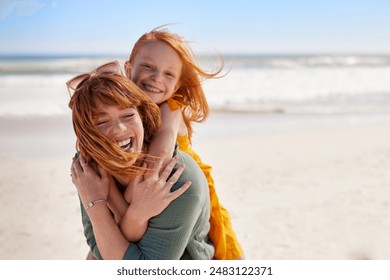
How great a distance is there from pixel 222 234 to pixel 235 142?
473 cm

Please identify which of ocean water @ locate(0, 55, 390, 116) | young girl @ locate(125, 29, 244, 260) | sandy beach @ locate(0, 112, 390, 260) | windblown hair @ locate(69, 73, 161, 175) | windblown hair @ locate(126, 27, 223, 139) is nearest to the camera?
windblown hair @ locate(69, 73, 161, 175)

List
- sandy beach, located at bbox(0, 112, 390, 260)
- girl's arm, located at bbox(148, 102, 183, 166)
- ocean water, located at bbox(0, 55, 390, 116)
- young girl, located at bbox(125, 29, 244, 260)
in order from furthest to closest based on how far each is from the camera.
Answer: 1. ocean water, located at bbox(0, 55, 390, 116)
2. sandy beach, located at bbox(0, 112, 390, 260)
3. young girl, located at bbox(125, 29, 244, 260)
4. girl's arm, located at bbox(148, 102, 183, 166)

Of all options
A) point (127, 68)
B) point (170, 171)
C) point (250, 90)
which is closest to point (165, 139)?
point (170, 171)

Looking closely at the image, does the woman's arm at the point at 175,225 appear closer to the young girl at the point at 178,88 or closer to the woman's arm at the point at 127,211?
the woman's arm at the point at 127,211

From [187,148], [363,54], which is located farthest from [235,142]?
[363,54]

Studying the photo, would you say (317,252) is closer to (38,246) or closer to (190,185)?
(38,246)

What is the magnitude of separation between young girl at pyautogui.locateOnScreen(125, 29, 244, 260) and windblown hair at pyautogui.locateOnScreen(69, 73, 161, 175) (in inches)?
13.6

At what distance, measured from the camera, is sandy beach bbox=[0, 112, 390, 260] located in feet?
11.7

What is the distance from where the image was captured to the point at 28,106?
7.95 meters

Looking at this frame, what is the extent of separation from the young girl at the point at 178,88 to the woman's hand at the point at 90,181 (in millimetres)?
353

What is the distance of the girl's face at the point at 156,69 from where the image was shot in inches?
70.3

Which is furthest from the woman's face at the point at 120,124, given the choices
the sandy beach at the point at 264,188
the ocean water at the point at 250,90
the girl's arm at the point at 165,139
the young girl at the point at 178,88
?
the ocean water at the point at 250,90

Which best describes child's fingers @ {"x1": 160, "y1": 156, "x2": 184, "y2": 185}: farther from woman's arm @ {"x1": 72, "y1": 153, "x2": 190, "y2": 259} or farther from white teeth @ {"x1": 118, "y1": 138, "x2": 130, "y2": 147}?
white teeth @ {"x1": 118, "y1": 138, "x2": 130, "y2": 147}

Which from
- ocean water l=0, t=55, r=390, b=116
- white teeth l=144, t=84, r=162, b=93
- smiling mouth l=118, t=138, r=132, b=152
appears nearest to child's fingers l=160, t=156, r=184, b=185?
smiling mouth l=118, t=138, r=132, b=152
